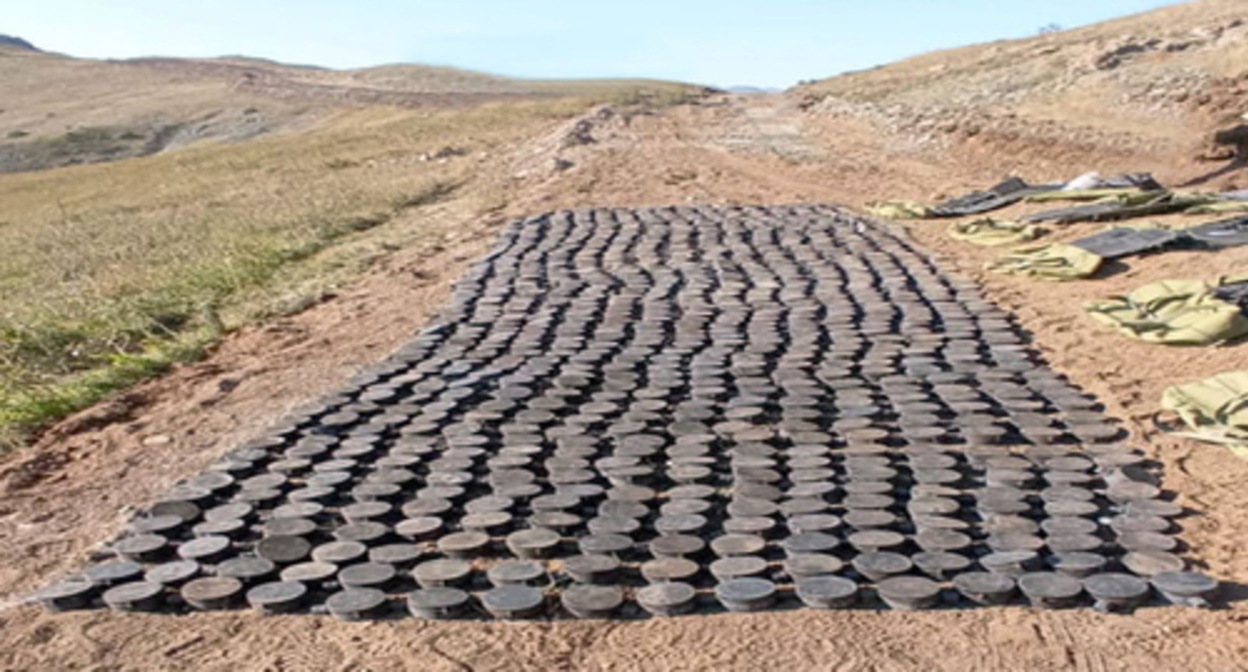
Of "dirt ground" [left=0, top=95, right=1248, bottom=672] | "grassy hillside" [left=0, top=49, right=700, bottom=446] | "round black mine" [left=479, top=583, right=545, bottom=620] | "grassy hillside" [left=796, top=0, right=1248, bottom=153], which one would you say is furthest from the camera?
"grassy hillside" [left=796, top=0, right=1248, bottom=153]

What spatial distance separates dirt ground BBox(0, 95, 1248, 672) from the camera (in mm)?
3943

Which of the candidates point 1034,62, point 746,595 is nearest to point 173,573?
point 746,595

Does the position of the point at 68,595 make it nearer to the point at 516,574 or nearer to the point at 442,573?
the point at 442,573

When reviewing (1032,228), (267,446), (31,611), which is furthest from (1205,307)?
(31,611)

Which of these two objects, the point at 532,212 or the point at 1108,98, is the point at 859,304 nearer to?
the point at 532,212

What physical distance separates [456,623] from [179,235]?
1384cm

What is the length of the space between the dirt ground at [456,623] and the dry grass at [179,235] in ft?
2.34

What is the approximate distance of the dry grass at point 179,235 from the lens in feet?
30.3

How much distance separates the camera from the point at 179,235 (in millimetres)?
16797

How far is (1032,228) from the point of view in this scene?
1152cm

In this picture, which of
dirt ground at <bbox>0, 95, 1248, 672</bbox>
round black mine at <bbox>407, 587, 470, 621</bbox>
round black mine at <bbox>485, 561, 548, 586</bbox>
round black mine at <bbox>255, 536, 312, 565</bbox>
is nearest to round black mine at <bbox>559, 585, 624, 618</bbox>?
dirt ground at <bbox>0, 95, 1248, 672</bbox>

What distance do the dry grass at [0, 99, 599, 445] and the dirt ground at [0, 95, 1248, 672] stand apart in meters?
0.71

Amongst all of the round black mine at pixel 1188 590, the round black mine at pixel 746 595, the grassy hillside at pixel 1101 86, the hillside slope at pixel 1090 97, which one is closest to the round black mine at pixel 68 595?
the round black mine at pixel 746 595

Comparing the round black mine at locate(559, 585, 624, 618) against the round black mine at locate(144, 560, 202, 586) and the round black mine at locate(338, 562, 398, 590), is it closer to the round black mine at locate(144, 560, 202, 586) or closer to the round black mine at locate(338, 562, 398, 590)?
the round black mine at locate(338, 562, 398, 590)
